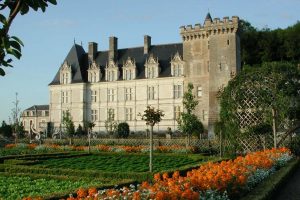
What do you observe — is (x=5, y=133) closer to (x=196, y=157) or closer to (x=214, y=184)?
(x=196, y=157)

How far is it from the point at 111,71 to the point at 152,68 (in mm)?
6270

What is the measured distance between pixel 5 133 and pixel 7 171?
1440 inches

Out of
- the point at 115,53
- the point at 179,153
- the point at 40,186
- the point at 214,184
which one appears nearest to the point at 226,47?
the point at 115,53

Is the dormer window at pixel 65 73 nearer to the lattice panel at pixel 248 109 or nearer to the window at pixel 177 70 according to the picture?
the window at pixel 177 70

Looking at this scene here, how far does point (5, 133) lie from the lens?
51.4 metres

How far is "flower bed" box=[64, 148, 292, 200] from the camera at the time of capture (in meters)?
6.08

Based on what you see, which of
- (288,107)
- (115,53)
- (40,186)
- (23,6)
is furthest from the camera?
(115,53)

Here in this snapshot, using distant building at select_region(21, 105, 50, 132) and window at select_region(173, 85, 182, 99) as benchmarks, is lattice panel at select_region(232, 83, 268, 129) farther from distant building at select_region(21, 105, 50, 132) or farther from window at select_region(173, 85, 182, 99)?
distant building at select_region(21, 105, 50, 132)

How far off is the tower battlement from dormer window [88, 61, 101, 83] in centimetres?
1316

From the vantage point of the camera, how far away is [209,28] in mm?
46000

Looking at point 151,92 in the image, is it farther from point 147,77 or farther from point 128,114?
point 128,114

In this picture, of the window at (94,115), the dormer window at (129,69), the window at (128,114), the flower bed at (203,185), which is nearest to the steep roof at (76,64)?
the window at (94,115)

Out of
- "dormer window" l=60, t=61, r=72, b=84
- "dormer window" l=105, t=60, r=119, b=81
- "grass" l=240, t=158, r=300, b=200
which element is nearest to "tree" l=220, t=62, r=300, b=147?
"grass" l=240, t=158, r=300, b=200

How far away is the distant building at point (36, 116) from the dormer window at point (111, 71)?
2690 cm
